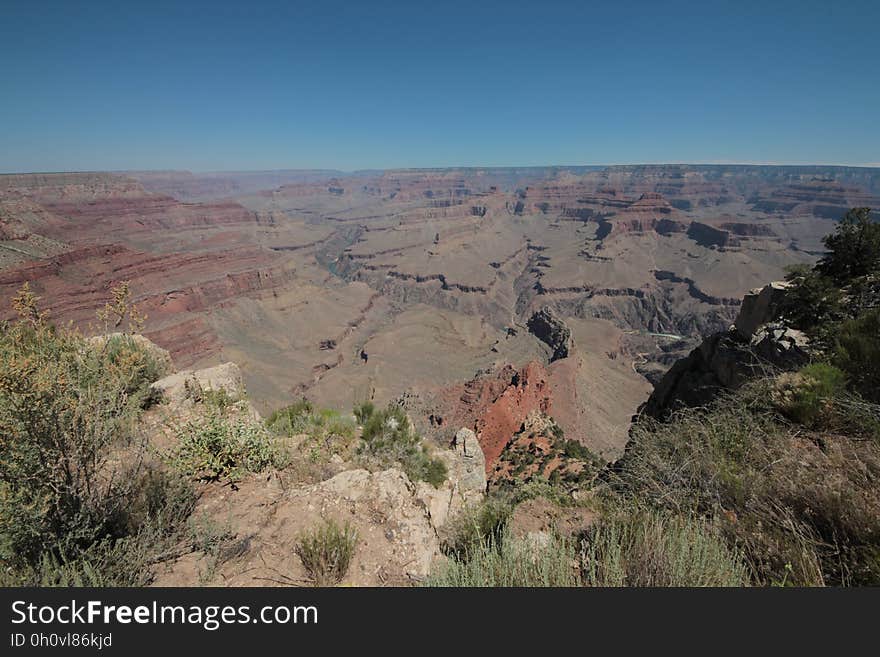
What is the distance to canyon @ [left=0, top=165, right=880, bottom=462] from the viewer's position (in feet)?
105

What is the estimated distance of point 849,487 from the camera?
108 inches

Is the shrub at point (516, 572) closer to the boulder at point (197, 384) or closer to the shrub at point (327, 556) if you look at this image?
the shrub at point (327, 556)

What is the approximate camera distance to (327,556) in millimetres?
3336

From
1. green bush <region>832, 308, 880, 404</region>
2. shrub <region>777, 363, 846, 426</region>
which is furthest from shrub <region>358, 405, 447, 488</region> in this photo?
green bush <region>832, 308, 880, 404</region>

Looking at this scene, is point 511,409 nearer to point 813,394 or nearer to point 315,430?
point 315,430

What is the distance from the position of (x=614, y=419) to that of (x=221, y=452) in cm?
2835

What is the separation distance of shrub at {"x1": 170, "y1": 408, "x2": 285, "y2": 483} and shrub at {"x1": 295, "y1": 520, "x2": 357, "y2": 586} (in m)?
2.09

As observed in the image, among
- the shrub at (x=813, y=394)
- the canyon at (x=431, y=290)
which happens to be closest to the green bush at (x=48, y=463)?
the canyon at (x=431, y=290)

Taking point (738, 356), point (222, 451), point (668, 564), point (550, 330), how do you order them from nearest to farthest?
1. point (668, 564)
2. point (222, 451)
3. point (738, 356)
4. point (550, 330)

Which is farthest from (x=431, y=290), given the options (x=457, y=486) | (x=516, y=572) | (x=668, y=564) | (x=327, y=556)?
(x=668, y=564)

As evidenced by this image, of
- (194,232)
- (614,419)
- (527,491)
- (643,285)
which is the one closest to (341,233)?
(194,232)

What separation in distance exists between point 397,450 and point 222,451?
12.4 ft

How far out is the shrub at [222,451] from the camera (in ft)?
15.8

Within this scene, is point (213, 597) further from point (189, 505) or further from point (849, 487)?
point (849, 487)
